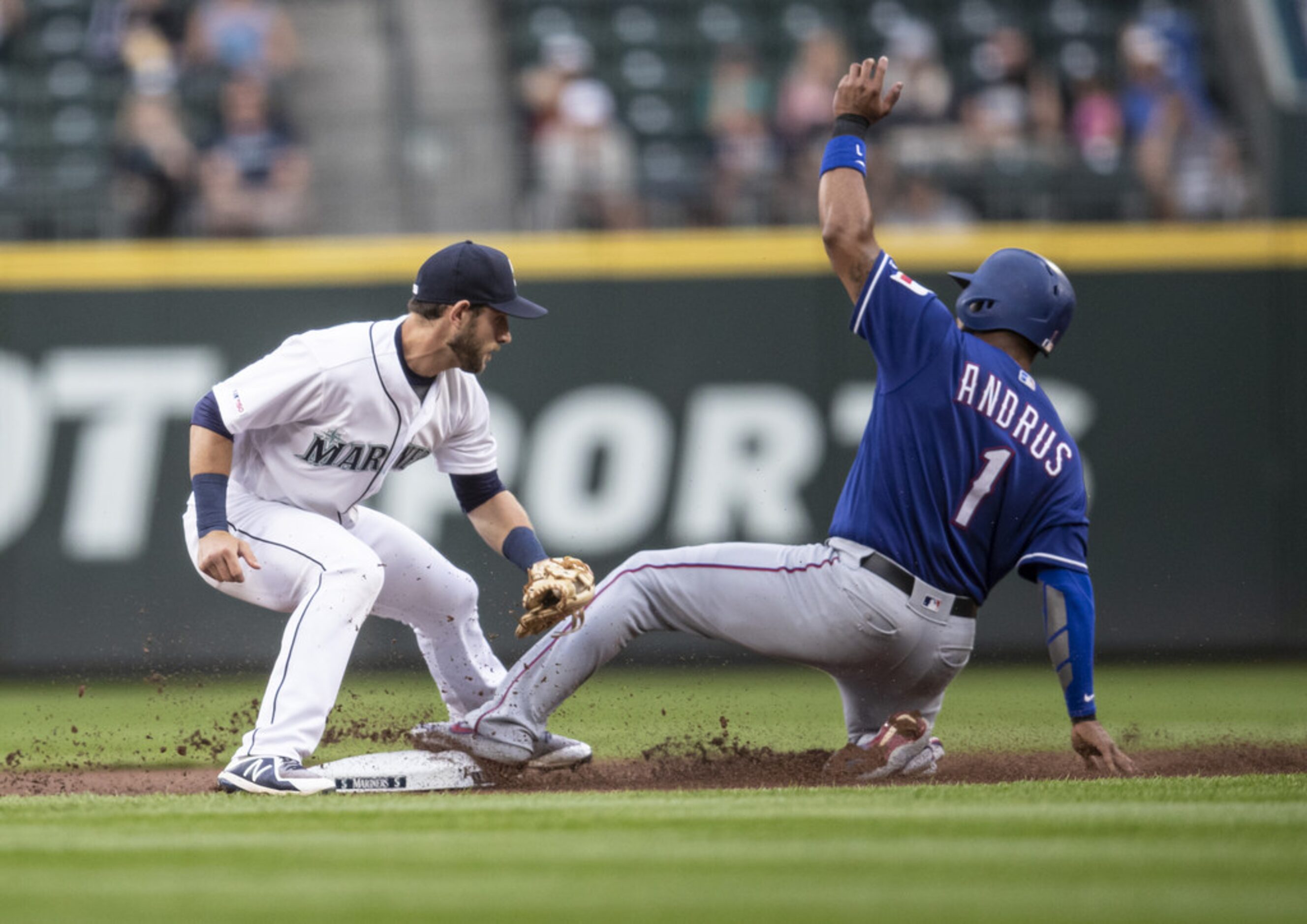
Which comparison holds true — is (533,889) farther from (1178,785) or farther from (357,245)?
(357,245)

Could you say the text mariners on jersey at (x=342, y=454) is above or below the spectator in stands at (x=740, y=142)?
below

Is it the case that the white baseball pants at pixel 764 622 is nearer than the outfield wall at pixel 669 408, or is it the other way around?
the white baseball pants at pixel 764 622

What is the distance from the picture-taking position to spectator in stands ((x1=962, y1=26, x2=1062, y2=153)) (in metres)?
10.2

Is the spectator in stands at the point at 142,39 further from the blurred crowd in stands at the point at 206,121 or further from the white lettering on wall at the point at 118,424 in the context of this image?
the white lettering on wall at the point at 118,424

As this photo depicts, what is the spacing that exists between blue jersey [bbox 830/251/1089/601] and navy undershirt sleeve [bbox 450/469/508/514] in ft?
4.47

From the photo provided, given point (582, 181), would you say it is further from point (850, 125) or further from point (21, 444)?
point (850, 125)

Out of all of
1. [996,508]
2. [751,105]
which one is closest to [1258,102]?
[751,105]

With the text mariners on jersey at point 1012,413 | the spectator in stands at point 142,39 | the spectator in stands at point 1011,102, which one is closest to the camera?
the text mariners on jersey at point 1012,413

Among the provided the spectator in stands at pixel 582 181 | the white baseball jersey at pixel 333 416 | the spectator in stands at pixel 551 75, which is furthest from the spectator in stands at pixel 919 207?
the white baseball jersey at pixel 333 416

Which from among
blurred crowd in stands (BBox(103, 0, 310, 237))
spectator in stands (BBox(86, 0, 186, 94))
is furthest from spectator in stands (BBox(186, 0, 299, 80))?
spectator in stands (BBox(86, 0, 186, 94))

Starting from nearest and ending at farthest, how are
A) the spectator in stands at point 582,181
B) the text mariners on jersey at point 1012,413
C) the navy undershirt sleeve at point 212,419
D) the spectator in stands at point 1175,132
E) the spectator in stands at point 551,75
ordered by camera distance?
the text mariners on jersey at point 1012,413, the navy undershirt sleeve at point 212,419, the spectator in stands at point 1175,132, the spectator in stands at point 582,181, the spectator in stands at point 551,75

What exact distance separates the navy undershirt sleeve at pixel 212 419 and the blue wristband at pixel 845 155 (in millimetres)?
1935

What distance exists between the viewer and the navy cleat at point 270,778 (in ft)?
15.1

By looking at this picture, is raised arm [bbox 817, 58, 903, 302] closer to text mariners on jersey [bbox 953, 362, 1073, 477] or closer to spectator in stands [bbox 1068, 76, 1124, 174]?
text mariners on jersey [bbox 953, 362, 1073, 477]
